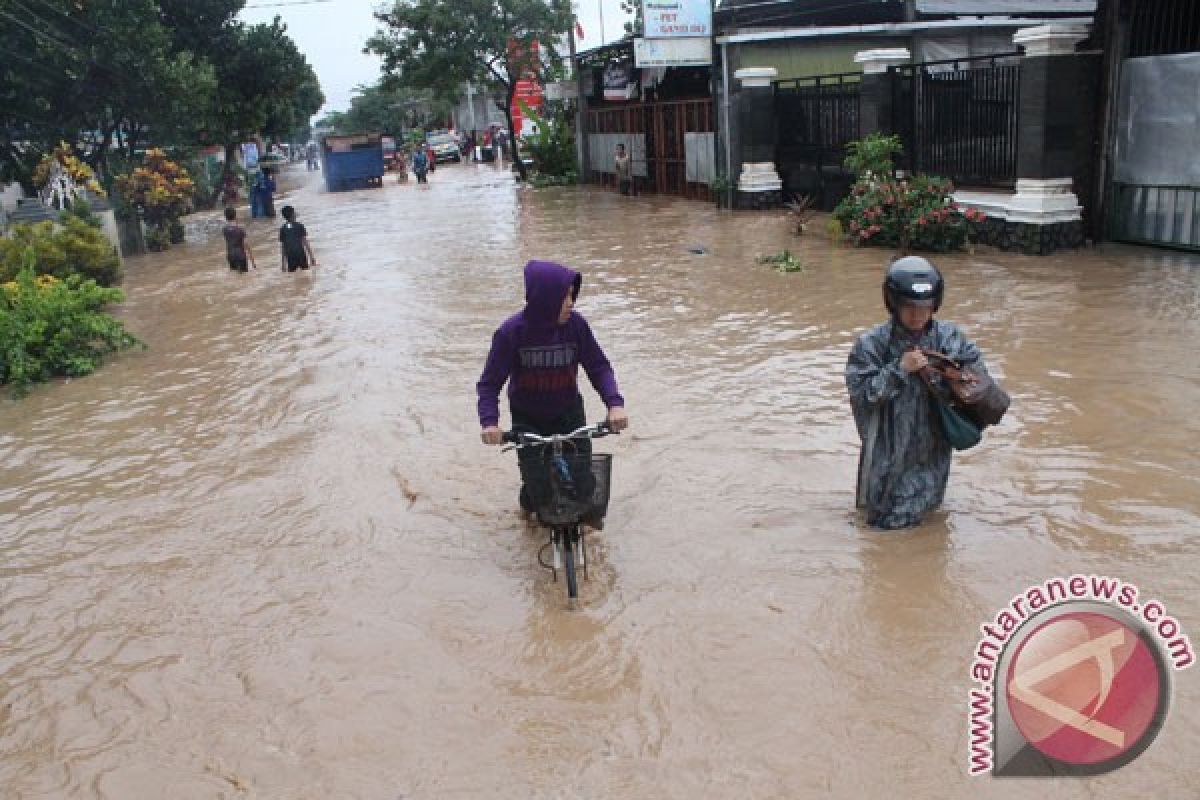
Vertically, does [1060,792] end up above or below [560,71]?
below

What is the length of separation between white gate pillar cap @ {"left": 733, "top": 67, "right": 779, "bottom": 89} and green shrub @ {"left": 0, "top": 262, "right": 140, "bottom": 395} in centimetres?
1258

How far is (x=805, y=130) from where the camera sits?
1933 cm

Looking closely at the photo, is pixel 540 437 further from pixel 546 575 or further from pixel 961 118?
pixel 961 118

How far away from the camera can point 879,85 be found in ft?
51.6

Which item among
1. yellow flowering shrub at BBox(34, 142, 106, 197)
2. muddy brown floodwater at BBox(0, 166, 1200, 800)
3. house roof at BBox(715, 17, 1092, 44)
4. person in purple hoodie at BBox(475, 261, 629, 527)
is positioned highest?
house roof at BBox(715, 17, 1092, 44)

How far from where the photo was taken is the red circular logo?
3.21 meters

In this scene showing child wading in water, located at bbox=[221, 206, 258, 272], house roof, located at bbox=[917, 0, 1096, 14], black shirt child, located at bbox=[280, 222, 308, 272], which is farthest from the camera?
house roof, located at bbox=[917, 0, 1096, 14]

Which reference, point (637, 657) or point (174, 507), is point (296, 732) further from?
point (174, 507)

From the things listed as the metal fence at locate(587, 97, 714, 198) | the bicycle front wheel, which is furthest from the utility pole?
the bicycle front wheel

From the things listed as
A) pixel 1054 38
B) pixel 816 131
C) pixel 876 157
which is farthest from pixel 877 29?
pixel 1054 38

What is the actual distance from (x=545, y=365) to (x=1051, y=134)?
9.78 metres

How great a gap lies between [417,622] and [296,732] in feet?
3.04

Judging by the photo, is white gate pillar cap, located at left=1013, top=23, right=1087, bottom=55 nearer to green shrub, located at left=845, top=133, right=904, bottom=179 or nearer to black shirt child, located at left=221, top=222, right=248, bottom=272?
green shrub, located at left=845, top=133, right=904, bottom=179

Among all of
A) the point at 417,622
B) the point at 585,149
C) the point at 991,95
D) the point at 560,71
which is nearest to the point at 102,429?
the point at 417,622
